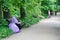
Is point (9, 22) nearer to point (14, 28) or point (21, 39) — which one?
point (14, 28)

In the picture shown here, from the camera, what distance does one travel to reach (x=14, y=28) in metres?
15.9

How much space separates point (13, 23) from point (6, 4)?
228 cm

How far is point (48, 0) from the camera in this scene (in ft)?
118

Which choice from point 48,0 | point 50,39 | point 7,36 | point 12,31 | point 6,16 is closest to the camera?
point 50,39

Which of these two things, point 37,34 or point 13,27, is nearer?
point 37,34

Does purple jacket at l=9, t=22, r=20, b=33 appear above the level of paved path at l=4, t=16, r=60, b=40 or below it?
above

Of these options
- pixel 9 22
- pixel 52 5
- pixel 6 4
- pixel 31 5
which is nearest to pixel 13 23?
pixel 9 22

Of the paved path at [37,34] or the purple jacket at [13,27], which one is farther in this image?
the purple jacket at [13,27]

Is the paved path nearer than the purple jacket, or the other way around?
the paved path

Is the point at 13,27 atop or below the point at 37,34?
atop

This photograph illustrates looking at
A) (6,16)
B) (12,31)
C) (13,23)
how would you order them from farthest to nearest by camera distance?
(6,16) < (13,23) < (12,31)

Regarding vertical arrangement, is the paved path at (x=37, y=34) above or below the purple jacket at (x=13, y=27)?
below

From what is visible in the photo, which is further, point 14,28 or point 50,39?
point 14,28

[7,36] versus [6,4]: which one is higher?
[6,4]
